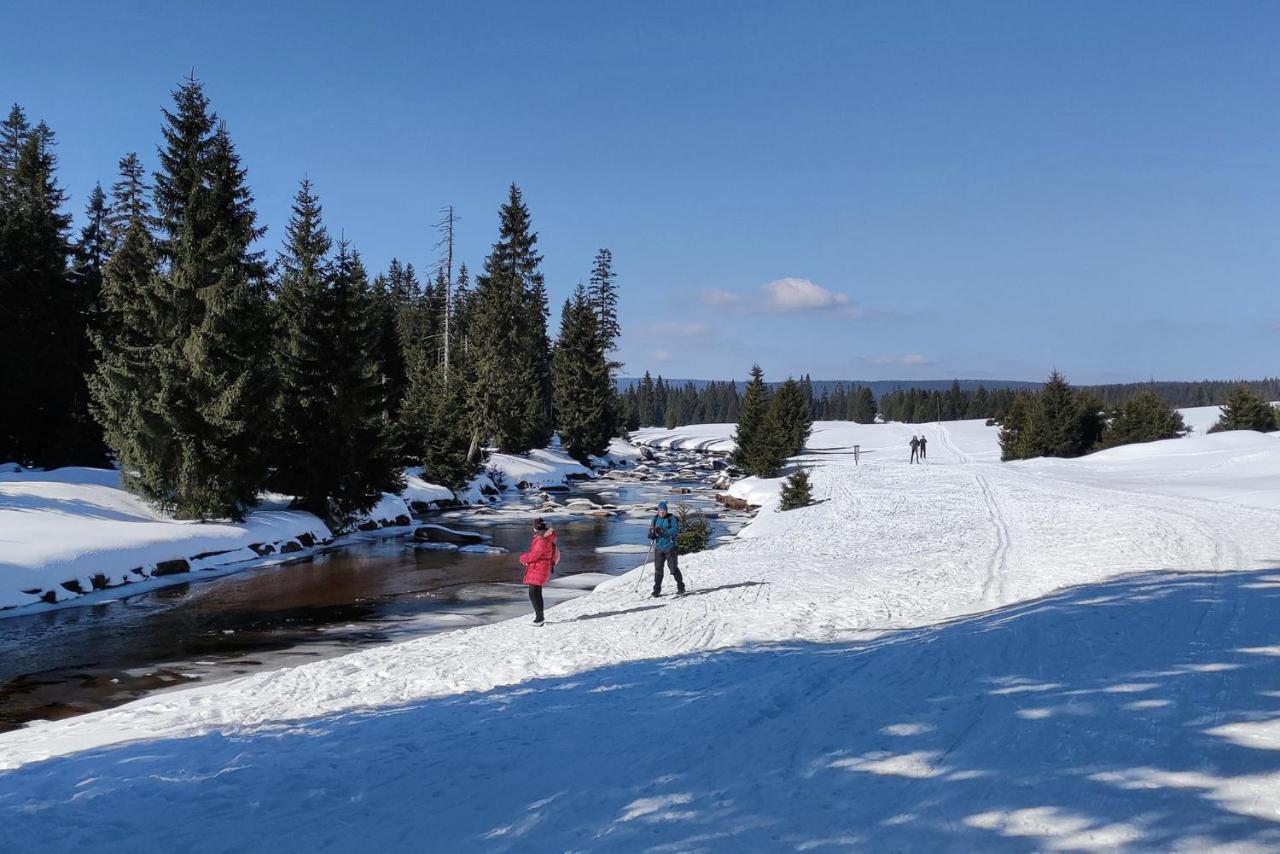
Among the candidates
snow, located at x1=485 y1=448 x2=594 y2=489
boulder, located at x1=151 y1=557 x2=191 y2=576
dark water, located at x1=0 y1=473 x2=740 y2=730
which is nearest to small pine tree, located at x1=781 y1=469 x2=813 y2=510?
dark water, located at x1=0 y1=473 x2=740 y2=730

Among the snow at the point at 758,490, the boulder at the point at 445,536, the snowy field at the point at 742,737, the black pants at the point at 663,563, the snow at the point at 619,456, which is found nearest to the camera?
the snowy field at the point at 742,737

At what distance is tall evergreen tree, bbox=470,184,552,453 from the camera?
45.6m

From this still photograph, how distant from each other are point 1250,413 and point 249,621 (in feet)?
226

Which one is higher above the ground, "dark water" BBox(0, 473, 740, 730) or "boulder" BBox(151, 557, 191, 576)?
"boulder" BBox(151, 557, 191, 576)

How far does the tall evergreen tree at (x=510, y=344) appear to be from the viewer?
149ft

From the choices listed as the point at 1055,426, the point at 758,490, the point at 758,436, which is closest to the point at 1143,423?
the point at 1055,426

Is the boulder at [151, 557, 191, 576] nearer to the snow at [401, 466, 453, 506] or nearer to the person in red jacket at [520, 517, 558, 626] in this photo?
the person in red jacket at [520, 517, 558, 626]

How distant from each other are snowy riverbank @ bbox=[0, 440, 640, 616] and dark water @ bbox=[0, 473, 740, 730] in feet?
3.70

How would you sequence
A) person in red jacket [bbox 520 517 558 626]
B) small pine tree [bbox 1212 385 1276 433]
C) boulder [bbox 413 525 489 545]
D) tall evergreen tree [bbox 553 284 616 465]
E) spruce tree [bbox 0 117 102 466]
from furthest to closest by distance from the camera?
tall evergreen tree [bbox 553 284 616 465] < small pine tree [bbox 1212 385 1276 433] < spruce tree [bbox 0 117 102 466] < boulder [bbox 413 525 489 545] < person in red jacket [bbox 520 517 558 626]

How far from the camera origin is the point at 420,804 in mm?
6254

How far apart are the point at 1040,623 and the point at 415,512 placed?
30.7m

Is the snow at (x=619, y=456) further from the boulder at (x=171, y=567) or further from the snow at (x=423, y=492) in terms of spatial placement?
the boulder at (x=171, y=567)

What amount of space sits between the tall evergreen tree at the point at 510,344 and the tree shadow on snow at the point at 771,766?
121 ft

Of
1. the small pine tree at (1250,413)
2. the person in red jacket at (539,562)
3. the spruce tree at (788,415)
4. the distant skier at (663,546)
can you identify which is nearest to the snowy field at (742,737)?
the person in red jacket at (539,562)
